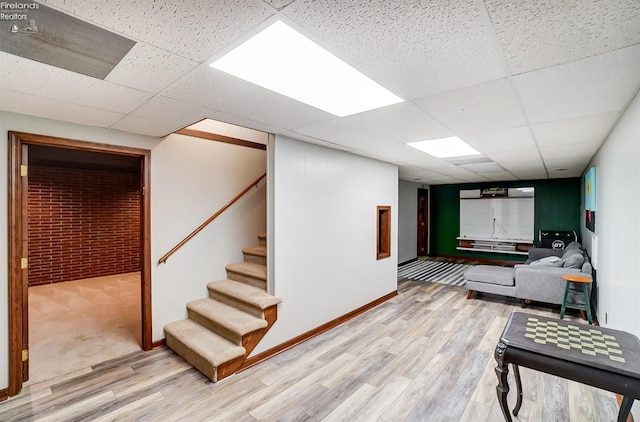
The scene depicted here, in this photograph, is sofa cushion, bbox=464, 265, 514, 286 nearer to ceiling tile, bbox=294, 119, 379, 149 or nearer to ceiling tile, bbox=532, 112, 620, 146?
ceiling tile, bbox=532, 112, 620, 146

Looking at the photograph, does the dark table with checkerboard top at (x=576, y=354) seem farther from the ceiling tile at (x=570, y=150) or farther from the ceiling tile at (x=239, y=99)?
the ceiling tile at (x=570, y=150)

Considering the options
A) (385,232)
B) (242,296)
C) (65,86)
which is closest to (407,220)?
(385,232)

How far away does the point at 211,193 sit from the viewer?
3.84 m

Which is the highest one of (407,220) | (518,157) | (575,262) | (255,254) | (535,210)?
(518,157)

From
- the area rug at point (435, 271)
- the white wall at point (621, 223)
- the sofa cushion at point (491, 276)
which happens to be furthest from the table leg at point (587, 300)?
the area rug at point (435, 271)

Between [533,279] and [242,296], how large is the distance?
428 cm

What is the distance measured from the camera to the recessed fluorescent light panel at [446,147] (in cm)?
345

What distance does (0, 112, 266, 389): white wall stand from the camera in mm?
3293

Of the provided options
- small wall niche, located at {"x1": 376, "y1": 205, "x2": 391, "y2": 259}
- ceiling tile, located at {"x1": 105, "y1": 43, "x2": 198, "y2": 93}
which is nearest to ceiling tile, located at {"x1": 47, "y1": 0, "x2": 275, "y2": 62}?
ceiling tile, located at {"x1": 105, "y1": 43, "x2": 198, "y2": 93}

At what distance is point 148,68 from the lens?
1.65 m

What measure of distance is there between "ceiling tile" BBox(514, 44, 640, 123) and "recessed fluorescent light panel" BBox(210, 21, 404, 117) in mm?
868

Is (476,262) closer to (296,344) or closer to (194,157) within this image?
(296,344)

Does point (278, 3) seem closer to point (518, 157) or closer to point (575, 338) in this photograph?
point (575, 338)

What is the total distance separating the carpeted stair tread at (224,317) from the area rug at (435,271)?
4572 millimetres
